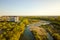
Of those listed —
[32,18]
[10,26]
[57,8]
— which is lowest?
[10,26]

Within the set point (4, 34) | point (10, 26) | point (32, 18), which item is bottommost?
point (4, 34)

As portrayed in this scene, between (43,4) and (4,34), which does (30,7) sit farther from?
(4,34)

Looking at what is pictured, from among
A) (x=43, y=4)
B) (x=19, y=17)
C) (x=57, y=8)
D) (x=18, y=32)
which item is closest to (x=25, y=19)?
(x=19, y=17)

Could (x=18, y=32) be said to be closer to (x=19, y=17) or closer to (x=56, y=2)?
(x=19, y=17)

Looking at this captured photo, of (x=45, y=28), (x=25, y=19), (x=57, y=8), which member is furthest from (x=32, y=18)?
(x=57, y=8)

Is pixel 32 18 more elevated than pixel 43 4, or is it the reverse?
pixel 43 4

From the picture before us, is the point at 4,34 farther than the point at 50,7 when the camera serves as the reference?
No

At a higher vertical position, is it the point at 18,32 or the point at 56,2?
the point at 56,2

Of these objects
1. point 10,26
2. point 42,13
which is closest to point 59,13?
point 42,13

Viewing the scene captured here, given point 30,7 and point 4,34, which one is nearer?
point 4,34
